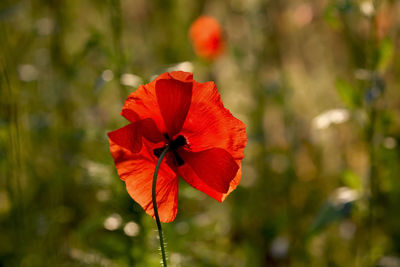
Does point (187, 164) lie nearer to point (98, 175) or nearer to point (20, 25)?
point (98, 175)

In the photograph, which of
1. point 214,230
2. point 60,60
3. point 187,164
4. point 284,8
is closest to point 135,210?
point 214,230

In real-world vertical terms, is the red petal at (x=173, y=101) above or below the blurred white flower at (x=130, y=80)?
below

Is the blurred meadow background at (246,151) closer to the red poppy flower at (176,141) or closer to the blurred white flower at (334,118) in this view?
the blurred white flower at (334,118)

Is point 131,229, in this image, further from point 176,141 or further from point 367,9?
point 367,9

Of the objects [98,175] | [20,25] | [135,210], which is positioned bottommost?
[135,210]

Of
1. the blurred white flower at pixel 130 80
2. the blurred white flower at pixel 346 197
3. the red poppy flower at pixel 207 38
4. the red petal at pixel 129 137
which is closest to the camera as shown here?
the red petal at pixel 129 137

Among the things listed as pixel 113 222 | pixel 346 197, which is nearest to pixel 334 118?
pixel 346 197

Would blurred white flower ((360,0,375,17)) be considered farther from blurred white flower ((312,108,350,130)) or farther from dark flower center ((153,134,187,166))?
dark flower center ((153,134,187,166))

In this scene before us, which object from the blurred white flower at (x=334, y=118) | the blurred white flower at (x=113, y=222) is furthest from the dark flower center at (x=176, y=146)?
the blurred white flower at (x=334, y=118)
